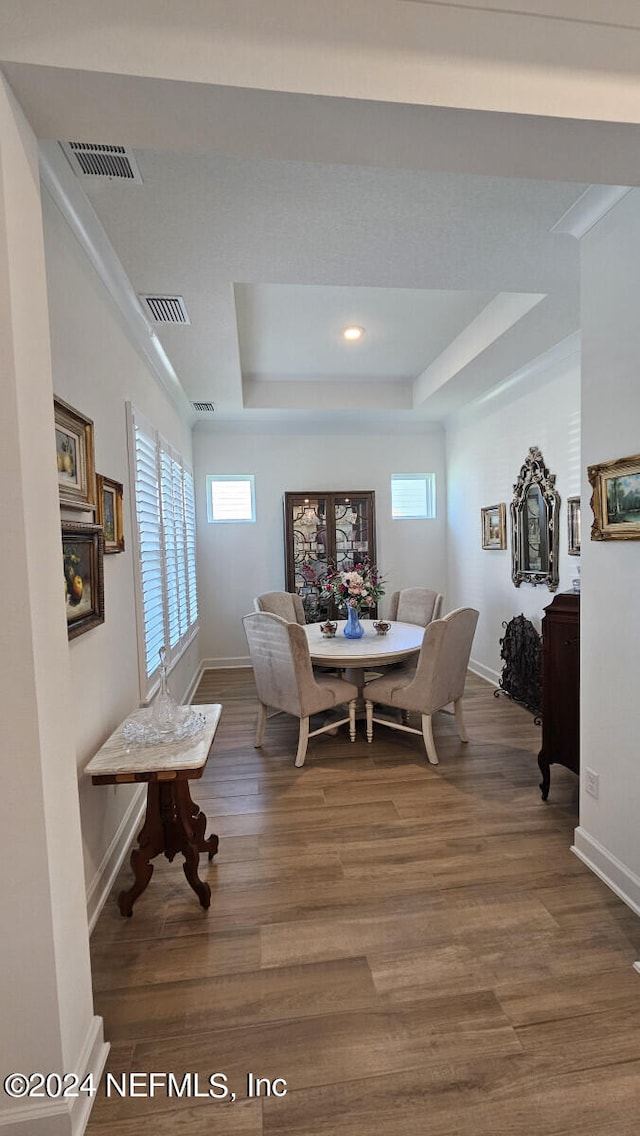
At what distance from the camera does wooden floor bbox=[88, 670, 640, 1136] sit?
1262mm

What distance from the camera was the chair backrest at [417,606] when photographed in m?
4.37

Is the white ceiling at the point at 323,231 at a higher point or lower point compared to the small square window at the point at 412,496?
higher

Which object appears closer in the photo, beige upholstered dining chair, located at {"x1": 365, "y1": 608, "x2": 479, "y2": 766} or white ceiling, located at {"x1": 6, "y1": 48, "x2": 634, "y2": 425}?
white ceiling, located at {"x1": 6, "y1": 48, "x2": 634, "y2": 425}

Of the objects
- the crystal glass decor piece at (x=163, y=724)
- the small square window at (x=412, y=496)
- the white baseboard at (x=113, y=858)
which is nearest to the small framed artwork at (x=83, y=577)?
the crystal glass decor piece at (x=163, y=724)

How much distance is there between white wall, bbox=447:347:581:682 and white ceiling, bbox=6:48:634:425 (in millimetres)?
285

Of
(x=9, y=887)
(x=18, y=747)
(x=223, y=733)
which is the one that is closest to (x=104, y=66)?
(x=18, y=747)

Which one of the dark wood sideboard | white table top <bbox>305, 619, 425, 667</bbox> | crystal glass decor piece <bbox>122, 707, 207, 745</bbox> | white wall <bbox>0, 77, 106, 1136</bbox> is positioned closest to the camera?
white wall <bbox>0, 77, 106, 1136</bbox>

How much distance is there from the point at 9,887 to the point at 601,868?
2219 millimetres

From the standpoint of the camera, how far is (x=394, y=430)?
5.81 meters

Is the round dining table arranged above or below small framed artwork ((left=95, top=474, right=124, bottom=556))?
below

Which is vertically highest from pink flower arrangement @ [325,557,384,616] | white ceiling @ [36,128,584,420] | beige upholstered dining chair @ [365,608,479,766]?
white ceiling @ [36,128,584,420]

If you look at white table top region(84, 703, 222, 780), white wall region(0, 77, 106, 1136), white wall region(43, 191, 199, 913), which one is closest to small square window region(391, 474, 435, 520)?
white wall region(43, 191, 199, 913)

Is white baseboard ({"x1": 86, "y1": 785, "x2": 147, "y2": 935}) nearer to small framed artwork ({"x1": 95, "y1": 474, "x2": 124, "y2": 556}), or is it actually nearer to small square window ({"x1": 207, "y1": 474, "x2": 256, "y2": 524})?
small framed artwork ({"x1": 95, "y1": 474, "x2": 124, "y2": 556})

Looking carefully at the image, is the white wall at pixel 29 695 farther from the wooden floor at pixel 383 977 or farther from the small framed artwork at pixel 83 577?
the small framed artwork at pixel 83 577
